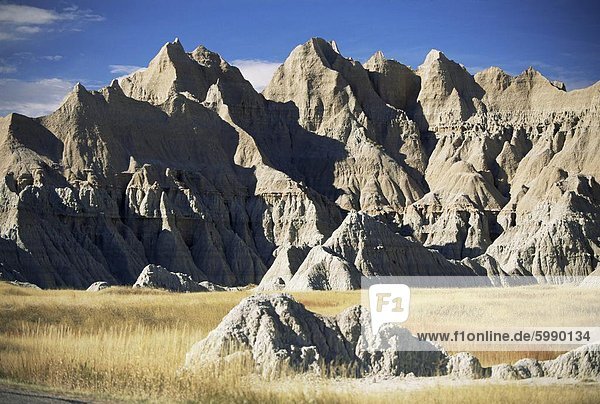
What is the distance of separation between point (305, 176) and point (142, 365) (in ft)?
374

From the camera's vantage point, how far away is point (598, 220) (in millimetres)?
114500

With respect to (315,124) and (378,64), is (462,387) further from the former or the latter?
(378,64)

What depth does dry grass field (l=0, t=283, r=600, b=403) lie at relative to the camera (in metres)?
21.2

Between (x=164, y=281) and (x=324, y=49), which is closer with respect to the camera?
(x=164, y=281)

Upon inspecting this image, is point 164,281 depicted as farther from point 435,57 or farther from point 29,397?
point 435,57

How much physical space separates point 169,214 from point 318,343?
81.5 metres

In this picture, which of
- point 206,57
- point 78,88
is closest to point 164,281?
point 78,88

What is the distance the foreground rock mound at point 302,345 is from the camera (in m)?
23.4

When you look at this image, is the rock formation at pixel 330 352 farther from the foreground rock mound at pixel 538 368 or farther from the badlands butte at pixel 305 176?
the badlands butte at pixel 305 176

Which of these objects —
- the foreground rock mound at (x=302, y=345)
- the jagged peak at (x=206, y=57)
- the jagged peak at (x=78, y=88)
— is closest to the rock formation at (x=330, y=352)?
the foreground rock mound at (x=302, y=345)

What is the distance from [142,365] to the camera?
23.8 m

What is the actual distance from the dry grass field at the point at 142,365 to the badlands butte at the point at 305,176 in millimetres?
39223

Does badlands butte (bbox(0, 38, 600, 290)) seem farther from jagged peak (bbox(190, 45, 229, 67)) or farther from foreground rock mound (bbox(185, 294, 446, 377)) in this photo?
foreground rock mound (bbox(185, 294, 446, 377))

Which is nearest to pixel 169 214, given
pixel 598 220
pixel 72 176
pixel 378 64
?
pixel 72 176
